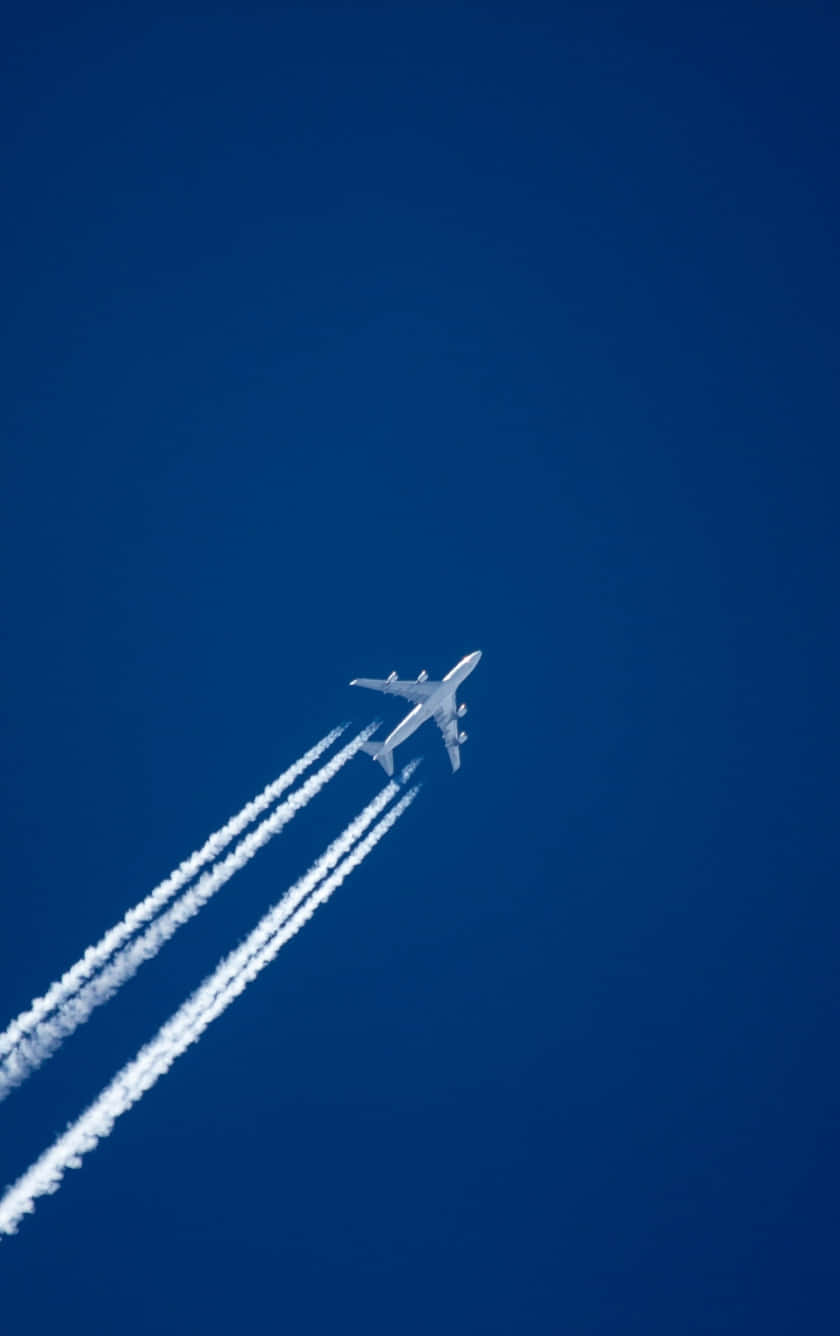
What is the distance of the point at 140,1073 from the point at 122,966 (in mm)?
6083

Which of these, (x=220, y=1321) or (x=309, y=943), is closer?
(x=220, y=1321)

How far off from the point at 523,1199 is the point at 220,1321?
25.0 metres

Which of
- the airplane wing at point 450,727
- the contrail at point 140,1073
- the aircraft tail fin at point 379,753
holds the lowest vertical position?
the contrail at point 140,1073

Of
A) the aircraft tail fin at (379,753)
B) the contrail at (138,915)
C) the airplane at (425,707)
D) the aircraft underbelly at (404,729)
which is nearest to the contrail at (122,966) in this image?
the contrail at (138,915)

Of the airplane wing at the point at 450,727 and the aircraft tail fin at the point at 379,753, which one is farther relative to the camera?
the airplane wing at the point at 450,727

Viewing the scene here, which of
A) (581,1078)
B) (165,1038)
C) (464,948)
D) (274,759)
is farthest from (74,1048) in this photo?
(581,1078)

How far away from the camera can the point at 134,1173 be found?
8069 cm

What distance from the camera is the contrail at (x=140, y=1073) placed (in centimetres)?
5503

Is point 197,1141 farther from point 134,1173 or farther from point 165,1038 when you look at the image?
point 165,1038

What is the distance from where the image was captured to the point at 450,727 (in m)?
86.6

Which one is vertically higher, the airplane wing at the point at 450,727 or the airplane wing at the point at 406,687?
the airplane wing at the point at 450,727

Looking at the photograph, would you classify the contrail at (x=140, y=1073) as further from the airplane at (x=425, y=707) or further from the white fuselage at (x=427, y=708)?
the white fuselage at (x=427, y=708)

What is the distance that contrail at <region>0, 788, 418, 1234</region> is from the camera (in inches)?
2167

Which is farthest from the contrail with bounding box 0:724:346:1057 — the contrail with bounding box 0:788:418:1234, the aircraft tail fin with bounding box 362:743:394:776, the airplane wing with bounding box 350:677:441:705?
the airplane wing with bounding box 350:677:441:705
